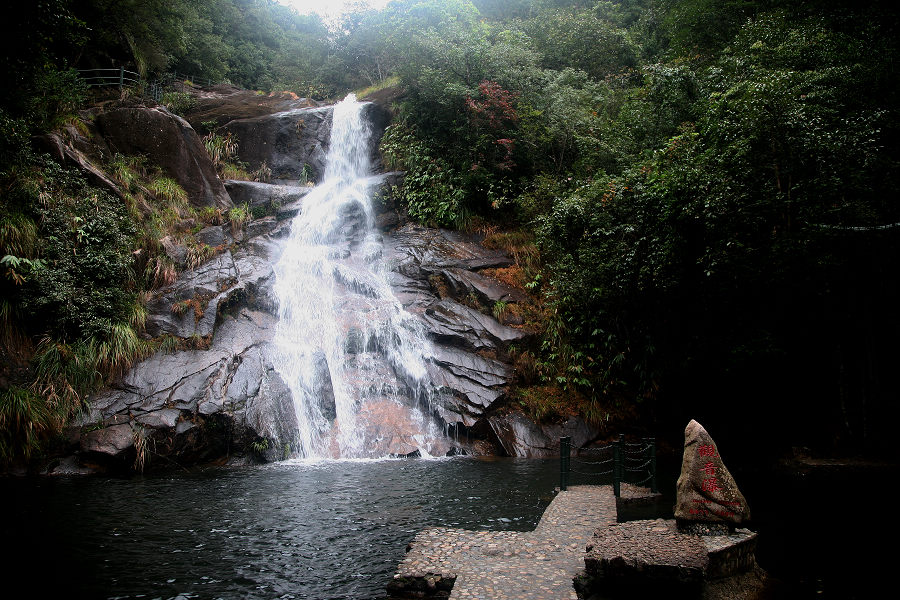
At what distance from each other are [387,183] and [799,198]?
13866 mm

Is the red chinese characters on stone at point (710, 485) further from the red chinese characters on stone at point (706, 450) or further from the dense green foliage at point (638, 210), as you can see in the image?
the dense green foliage at point (638, 210)

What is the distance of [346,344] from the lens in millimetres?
13742

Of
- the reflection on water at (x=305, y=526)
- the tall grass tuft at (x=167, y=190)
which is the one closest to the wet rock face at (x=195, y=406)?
the reflection on water at (x=305, y=526)

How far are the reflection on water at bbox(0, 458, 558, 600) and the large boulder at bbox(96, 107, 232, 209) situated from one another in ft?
35.3

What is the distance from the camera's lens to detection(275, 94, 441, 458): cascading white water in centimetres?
1178

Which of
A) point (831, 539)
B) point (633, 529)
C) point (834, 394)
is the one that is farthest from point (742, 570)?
point (834, 394)

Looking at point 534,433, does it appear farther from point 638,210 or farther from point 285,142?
point 285,142

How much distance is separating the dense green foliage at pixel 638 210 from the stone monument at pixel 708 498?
5.93m

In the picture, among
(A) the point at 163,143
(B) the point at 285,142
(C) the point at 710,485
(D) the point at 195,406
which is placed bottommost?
(C) the point at 710,485

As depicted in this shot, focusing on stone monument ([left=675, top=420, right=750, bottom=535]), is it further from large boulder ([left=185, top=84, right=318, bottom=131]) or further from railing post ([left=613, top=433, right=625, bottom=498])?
large boulder ([left=185, top=84, right=318, bottom=131])

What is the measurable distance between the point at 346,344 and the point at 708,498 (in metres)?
10.1

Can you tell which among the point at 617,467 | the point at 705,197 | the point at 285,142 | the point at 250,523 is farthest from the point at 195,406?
the point at 285,142

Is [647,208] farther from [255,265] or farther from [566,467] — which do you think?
[255,265]

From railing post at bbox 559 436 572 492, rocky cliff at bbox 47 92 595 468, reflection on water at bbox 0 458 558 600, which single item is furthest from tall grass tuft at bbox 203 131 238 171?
railing post at bbox 559 436 572 492
